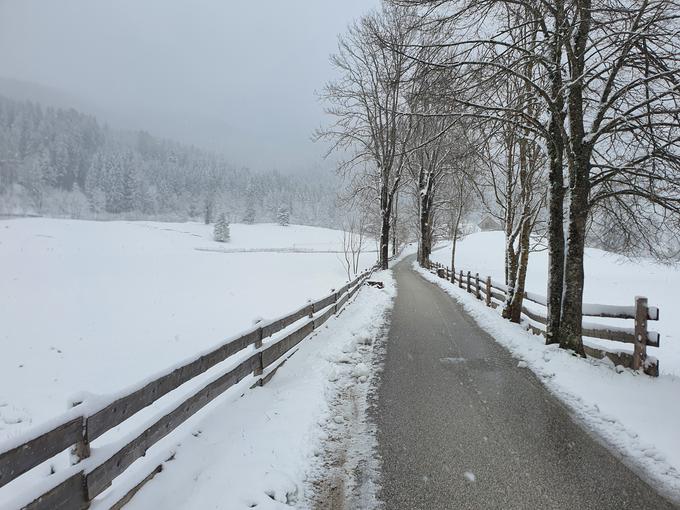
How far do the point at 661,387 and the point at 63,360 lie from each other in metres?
13.3

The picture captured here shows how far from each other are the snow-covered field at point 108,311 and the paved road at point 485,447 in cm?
320

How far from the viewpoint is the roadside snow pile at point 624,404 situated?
12.9 feet

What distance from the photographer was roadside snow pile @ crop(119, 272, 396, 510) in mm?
3188

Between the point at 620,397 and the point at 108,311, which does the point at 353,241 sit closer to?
the point at 108,311

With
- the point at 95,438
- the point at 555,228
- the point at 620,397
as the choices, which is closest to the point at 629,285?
the point at 555,228

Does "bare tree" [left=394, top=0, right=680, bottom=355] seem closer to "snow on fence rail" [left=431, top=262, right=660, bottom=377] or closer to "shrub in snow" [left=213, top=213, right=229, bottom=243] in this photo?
"snow on fence rail" [left=431, top=262, right=660, bottom=377]

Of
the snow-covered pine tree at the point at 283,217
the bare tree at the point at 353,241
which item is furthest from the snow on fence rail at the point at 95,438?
the snow-covered pine tree at the point at 283,217

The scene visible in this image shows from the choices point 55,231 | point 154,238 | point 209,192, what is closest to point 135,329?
point 55,231

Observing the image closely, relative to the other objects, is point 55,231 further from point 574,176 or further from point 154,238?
point 574,176

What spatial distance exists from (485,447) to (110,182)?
123 meters

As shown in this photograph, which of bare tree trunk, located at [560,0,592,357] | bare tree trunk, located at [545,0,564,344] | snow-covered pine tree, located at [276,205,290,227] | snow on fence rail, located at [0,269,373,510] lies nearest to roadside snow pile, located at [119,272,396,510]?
snow on fence rail, located at [0,269,373,510]

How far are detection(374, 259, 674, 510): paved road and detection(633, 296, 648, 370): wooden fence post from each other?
165 centimetres

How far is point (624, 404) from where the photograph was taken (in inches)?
200

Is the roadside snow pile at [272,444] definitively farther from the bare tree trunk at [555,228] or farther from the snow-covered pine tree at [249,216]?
the snow-covered pine tree at [249,216]
